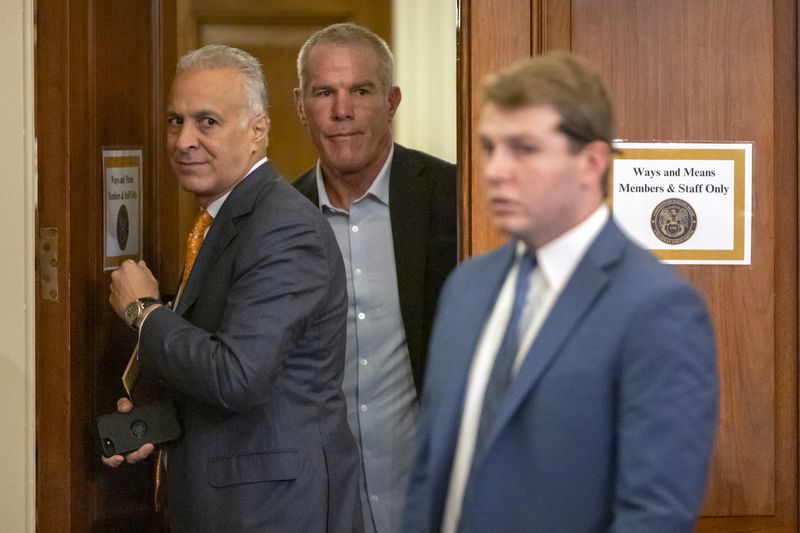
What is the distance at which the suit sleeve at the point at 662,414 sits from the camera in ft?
4.40

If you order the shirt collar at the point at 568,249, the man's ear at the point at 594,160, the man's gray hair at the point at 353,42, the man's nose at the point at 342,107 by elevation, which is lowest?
the shirt collar at the point at 568,249

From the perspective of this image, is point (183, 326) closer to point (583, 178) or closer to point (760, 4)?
point (583, 178)

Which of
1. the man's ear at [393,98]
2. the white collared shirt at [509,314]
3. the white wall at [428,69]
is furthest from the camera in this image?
the white wall at [428,69]

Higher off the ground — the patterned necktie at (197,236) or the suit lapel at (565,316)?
the patterned necktie at (197,236)

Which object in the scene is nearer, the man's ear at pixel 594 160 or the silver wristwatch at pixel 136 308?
the man's ear at pixel 594 160

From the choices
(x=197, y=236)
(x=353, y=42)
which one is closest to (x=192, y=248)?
(x=197, y=236)

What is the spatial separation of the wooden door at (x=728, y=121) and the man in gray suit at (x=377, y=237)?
45 centimetres

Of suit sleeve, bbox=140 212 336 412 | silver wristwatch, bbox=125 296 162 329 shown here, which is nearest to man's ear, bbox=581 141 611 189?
suit sleeve, bbox=140 212 336 412

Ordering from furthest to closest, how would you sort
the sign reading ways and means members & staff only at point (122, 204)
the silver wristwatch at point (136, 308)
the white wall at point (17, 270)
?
the sign reading ways and means members & staff only at point (122, 204) → the white wall at point (17, 270) → the silver wristwatch at point (136, 308)

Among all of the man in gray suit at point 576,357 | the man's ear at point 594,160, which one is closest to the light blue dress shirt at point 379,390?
the man in gray suit at point 576,357

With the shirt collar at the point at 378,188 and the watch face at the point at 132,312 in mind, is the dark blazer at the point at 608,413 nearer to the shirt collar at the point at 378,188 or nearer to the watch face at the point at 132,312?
the watch face at the point at 132,312

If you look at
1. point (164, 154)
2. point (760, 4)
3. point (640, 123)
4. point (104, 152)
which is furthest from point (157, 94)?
point (760, 4)

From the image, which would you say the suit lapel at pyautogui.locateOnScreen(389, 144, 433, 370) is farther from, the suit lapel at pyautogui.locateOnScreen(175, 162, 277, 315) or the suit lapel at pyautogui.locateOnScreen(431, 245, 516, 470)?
the suit lapel at pyautogui.locateOnScreen(431, 245, 516, 470)

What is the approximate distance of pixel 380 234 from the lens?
2947mm
